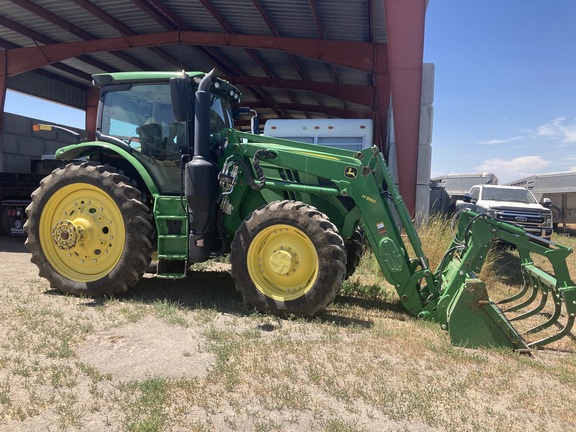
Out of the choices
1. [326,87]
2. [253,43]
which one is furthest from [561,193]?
[253,43]

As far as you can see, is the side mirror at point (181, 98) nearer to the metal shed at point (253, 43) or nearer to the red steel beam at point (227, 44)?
the metal shed at point (253, 43)

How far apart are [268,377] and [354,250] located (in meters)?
2.79

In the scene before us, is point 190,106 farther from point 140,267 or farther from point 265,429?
point 265,429

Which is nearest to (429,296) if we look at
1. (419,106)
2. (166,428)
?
(166,428)

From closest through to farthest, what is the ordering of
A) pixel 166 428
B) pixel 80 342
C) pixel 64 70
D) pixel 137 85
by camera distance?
pixel 166 428
pixel 80 342
pixel 137 85
pixel 64 70

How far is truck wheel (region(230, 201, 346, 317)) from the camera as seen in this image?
450 cm

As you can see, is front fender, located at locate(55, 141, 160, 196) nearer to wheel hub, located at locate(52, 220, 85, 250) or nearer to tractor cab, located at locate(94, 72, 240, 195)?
tractor cab, located at locate(94, 72, 240, 195)

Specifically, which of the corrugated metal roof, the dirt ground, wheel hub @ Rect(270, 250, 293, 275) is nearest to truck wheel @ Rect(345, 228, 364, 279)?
wheel hub @ Rect(270, 250, 293, 275)

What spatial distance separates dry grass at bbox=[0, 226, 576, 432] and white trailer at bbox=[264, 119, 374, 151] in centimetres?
589

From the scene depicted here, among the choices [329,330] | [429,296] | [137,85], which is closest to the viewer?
[329,330]

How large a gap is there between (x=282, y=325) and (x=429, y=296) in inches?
64.7

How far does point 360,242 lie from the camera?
5832 millimetres

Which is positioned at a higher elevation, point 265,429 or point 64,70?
point 64,70

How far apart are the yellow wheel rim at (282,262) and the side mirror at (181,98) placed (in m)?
1.55
